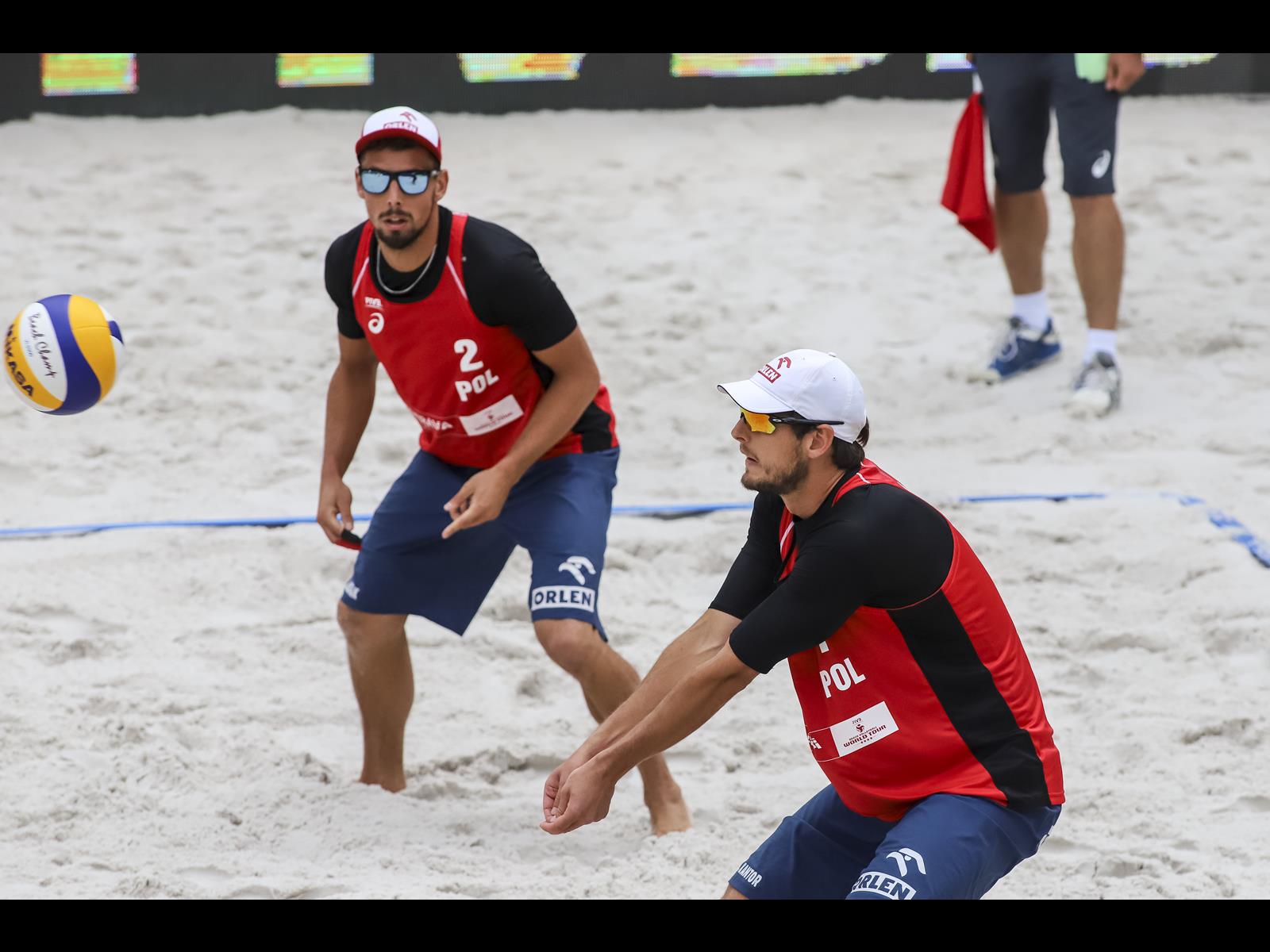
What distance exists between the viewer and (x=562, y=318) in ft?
12.2

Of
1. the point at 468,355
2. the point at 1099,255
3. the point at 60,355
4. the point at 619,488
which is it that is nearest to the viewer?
the point at 468,355

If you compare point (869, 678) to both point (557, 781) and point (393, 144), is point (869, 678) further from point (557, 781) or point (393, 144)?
point (393, 144)

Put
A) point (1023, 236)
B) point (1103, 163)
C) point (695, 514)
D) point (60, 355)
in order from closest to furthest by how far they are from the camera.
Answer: point (60, 355) < point (695, 514) < point (1103, 163) < point (1023, 236)

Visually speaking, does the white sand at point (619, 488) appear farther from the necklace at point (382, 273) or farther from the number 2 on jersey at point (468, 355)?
the necklace at point (382, 273)

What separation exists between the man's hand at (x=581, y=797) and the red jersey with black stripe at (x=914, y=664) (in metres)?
0.32

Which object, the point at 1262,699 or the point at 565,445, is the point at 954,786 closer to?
the point at 565,445

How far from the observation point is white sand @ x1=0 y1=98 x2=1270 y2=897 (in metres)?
3.68

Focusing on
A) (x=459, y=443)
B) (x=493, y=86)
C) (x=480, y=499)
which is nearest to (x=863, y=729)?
(x=480, y=499)

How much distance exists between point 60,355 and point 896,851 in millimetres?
2405

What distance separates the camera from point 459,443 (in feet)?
12.8

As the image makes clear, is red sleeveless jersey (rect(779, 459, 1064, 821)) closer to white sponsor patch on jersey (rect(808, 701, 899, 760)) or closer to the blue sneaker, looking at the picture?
white sponsor patch on jersey (rect(808, 701, 899, 760))

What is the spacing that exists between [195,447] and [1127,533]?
11.0 feet

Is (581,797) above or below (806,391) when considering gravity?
below

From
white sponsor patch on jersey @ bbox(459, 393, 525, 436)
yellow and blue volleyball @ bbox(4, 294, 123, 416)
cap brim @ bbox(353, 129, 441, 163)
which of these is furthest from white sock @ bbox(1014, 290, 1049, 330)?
yellow and blue volleyball @ bbox(4, 294, 123, 416)
